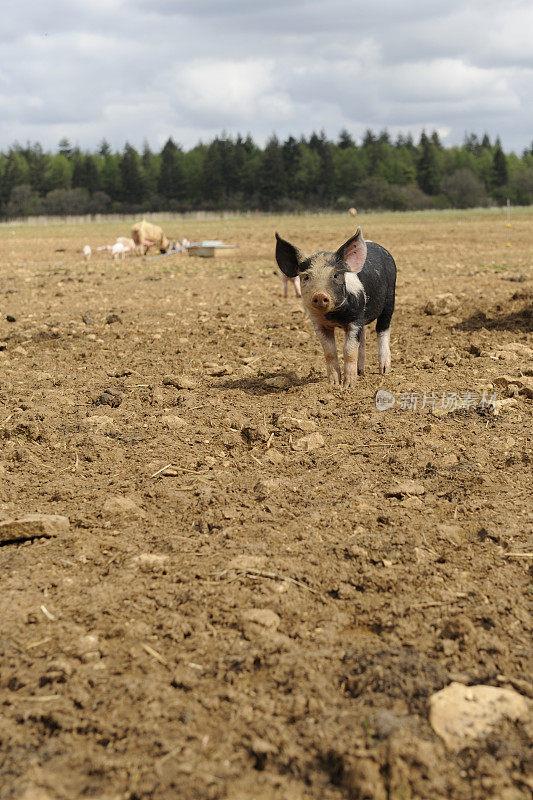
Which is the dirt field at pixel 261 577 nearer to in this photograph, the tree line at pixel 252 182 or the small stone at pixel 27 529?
the small stone at pixel 27 529

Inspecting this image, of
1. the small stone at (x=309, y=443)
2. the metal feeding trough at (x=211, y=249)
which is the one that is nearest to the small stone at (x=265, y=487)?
the small stone at (x=309, y=443)

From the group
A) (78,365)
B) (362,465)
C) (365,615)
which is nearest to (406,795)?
(365,615)

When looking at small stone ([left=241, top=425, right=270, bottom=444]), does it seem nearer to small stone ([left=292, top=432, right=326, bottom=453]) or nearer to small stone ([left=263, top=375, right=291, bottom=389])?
small stone ([left=292, top=432, right=326, bottom=453])

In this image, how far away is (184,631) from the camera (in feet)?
10.2

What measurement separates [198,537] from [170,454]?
1.28 m

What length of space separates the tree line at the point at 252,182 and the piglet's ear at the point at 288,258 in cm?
7650

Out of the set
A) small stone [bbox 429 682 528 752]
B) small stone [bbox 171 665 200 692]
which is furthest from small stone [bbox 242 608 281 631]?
small stone [bbox 429 682 528 752]

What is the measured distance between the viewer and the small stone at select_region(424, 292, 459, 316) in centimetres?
1008

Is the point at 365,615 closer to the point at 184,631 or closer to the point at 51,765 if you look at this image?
the point at 184,631

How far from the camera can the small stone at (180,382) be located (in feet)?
22.4

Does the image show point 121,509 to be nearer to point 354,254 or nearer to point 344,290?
point 344,290

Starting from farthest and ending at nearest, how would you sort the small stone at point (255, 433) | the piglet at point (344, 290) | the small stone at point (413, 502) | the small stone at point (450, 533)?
1. the piglet at point (344, 290)
2. the small stone at point (255, 433)
3. the small stone at point (413, 502)
4. the small stone at point (450, 533)

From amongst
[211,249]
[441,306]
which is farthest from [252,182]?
[441,306]

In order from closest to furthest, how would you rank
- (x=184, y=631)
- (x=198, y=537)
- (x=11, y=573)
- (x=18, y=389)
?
(x=184, y=631) < (x=11, y=573) < (x=198, y=537) < (x=18, y=389)
